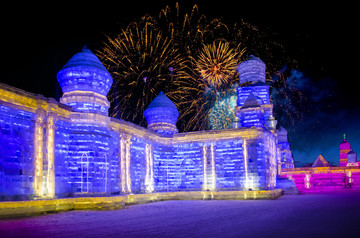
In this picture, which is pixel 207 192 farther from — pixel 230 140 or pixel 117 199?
pixel 117 199

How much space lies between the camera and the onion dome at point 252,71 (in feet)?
128

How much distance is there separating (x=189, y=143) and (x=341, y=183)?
2737 cm

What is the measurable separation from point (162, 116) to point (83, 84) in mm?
12431

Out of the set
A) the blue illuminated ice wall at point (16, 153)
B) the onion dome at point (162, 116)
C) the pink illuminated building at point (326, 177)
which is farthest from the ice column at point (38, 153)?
the pink illuminated building at point (326, 177)

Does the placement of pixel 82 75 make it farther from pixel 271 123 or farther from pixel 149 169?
pixel 271 123

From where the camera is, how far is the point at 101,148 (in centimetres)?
2042

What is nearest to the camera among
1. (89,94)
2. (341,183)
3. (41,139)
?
(41,139)

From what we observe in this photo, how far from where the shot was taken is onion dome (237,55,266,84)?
128 ft

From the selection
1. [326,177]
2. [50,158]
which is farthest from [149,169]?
[326,177]

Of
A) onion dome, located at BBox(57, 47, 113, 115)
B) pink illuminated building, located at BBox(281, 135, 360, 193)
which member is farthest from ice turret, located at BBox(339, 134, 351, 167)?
onion dome, located at BBox(57, 47, 113, 115)

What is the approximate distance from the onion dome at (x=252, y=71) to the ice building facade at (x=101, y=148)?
386 cm

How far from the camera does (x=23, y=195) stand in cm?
1570

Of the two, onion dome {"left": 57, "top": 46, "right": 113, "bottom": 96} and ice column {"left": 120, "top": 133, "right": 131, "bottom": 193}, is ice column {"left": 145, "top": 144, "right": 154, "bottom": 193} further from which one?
onion dome {"left": 57, "top": 46, "right": 113, "bottom": 96}

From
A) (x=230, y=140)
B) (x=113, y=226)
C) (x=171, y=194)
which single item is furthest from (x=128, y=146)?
(x=113, y=226)
